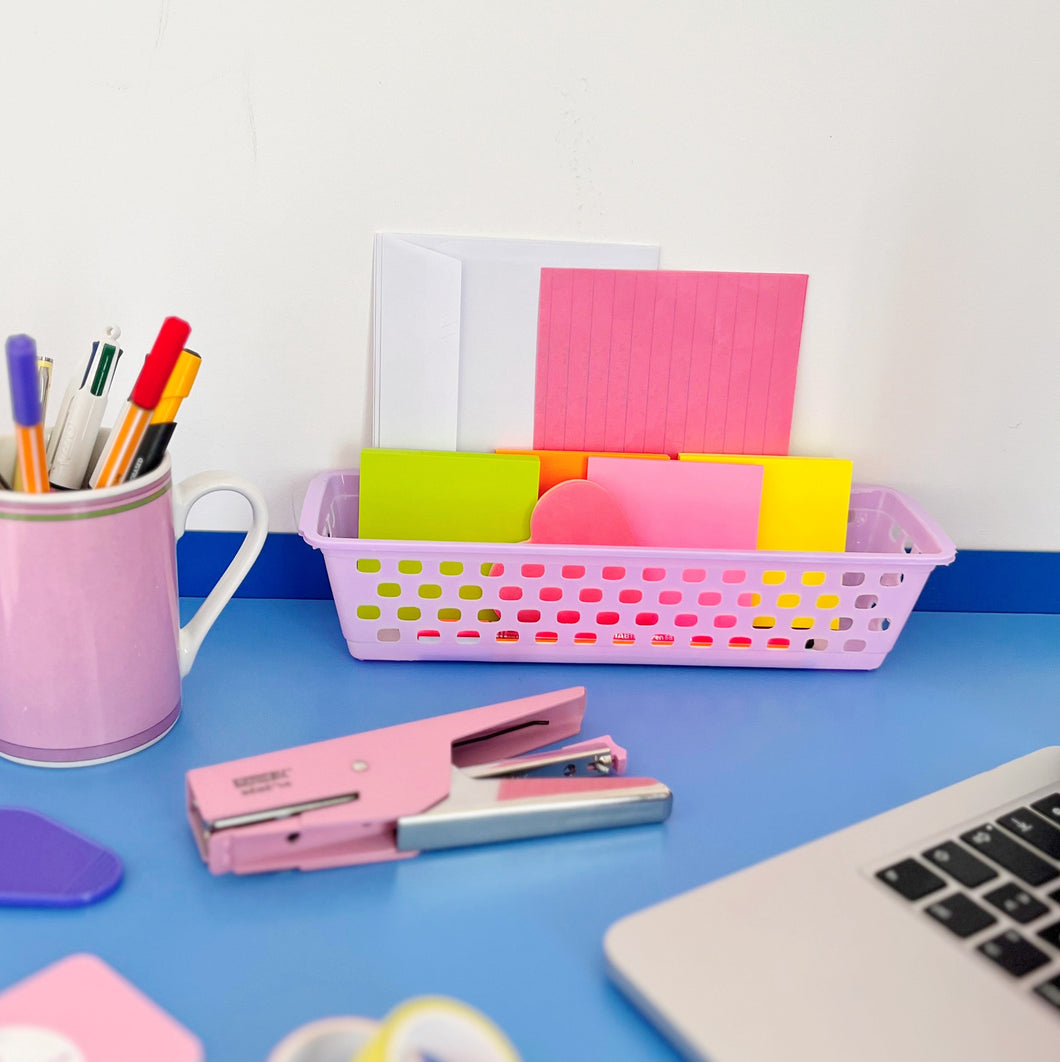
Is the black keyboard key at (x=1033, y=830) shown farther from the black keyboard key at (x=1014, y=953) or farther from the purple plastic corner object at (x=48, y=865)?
the purple plastic corner object at (x=48, y=865)

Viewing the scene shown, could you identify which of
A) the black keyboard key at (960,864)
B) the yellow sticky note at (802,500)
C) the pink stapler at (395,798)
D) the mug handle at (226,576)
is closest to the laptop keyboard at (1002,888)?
the black keyboard key at (960,864)

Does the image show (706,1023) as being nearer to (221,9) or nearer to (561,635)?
(561,635)

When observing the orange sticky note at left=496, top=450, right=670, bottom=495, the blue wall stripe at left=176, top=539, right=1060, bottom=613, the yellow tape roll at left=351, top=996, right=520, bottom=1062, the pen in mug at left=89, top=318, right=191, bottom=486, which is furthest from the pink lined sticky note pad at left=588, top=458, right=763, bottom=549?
the yellow tape roll at left=351, top=996, right=520, bottom=1062

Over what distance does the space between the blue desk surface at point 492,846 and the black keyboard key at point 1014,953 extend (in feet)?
0.35

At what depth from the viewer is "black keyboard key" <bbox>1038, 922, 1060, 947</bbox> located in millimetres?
427

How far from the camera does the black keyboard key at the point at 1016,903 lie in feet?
1.44

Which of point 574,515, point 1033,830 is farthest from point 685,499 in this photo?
point 1033,830

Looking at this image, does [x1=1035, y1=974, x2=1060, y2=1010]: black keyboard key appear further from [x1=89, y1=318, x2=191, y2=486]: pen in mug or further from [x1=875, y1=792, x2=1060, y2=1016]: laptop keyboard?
[x1=89, y1=318, x2=191, y2=486]: pen in mug

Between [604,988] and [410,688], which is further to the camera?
[410,688]

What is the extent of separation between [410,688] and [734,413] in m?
0.28

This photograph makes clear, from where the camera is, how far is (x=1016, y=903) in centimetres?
44

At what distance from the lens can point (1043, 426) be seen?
75 centimetres

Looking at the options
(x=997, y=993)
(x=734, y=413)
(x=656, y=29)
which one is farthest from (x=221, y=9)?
(x=997, y=993)

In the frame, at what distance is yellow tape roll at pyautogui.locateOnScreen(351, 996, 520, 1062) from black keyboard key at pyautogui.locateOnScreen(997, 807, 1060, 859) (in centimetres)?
28
